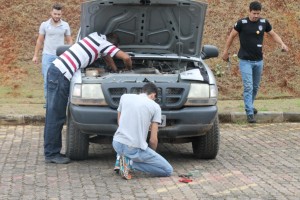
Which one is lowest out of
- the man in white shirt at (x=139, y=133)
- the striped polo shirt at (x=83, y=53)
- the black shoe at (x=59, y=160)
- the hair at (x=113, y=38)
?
the black shoe at (x=59, y=160)

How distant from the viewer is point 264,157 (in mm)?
10109

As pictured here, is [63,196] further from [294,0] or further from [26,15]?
[294,0]

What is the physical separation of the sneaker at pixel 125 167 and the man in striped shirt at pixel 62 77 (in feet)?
4.05

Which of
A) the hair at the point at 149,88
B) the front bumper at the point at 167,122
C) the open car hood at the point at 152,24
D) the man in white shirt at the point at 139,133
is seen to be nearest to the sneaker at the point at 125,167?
the man in white shirt at the point at 139,133

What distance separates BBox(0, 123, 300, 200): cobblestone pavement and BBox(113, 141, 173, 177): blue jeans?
0.38 feet

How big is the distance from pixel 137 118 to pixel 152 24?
2.78m

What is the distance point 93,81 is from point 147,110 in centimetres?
110

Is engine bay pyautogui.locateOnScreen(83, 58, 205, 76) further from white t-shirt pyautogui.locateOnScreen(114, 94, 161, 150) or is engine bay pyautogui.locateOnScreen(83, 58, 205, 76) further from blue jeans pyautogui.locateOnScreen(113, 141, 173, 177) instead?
blue jeans pyautogui.locateOnScreen(113, 141, 173, 177)

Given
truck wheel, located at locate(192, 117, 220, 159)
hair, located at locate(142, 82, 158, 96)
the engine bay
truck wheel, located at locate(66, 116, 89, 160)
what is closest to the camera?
hair, located at locate(142, 82, 158, 96)

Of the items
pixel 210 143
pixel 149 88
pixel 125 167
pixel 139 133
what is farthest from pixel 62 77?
pixel 210 143

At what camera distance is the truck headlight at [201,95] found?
9320 millimetres

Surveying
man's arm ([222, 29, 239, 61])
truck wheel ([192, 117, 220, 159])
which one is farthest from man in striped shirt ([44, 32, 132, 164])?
man's arm ([222, 29, 239, 61])

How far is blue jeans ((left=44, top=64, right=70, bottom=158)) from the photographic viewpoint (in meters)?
9.62

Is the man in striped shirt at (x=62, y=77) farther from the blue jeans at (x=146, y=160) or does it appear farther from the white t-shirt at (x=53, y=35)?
the white t-shirt at (x=53, y=35)
